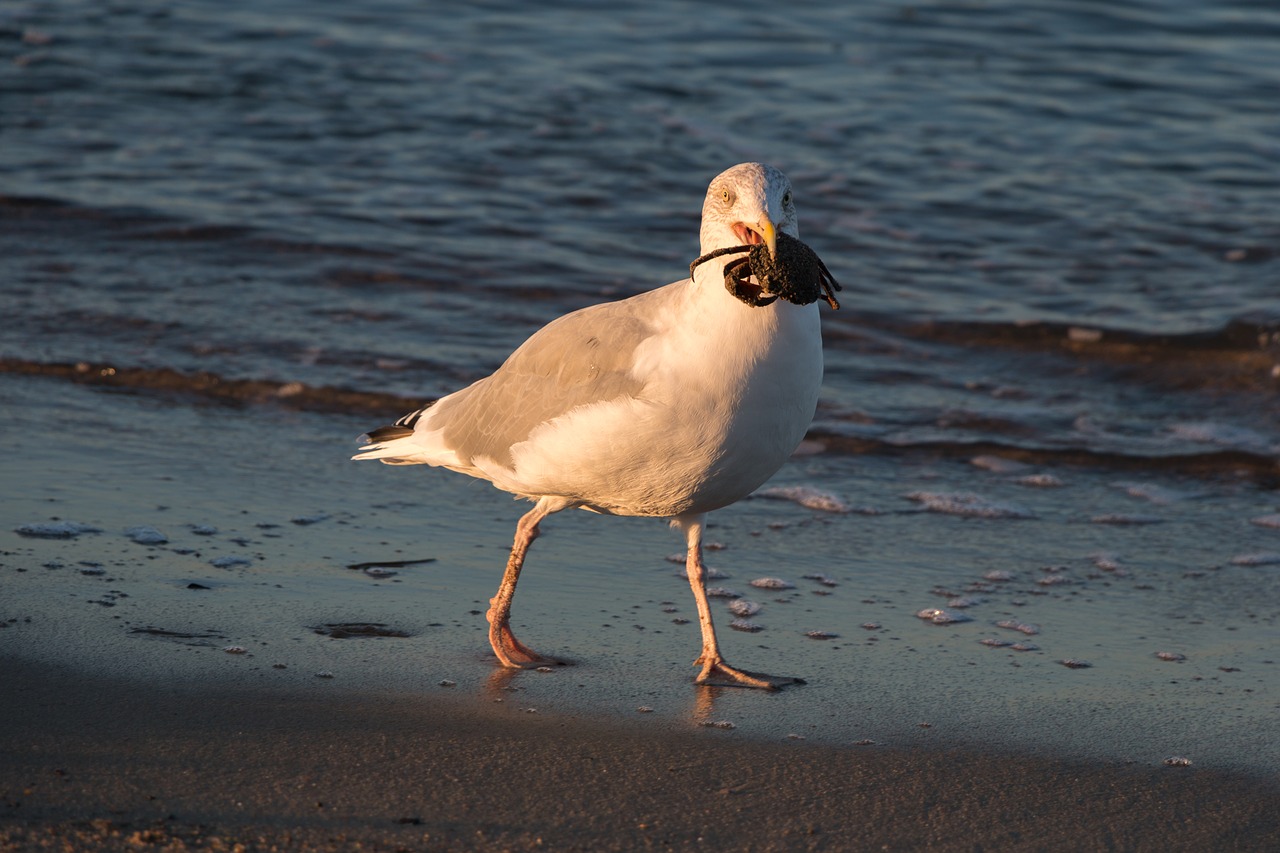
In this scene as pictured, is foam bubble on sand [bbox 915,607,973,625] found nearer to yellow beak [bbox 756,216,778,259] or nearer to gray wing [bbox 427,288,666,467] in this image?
gray wing [bbox 427,288,666,467]

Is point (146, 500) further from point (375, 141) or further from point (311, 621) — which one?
point (375, 141)

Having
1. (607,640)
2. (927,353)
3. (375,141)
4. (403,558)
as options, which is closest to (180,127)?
(375,141)

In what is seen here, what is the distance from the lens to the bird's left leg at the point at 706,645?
5129mm

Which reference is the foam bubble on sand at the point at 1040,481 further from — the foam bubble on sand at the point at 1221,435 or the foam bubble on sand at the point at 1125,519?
the foam bubble on sand at the point at 1221,435

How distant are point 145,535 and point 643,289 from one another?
→ 5.08 m

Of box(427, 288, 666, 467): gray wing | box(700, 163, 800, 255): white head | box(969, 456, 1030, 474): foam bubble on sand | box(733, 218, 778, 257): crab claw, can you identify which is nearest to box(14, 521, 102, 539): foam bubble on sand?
box(427, 288, 666, 467): gray wing

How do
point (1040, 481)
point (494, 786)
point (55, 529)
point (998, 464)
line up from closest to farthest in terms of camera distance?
point (494, 786)
point (55, 529)
point (1040, 481)
point (998, 464)

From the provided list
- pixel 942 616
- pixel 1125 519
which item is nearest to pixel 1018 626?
pixel 942 616

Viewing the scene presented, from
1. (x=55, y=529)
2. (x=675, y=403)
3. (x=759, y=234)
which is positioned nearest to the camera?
(x=759, y=234)

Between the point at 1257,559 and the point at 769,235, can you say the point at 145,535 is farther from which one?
the point at 1257,559

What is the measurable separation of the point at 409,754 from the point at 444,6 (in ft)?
48.5

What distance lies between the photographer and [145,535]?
6.02 m

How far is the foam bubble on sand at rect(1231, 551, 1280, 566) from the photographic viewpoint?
6496 mm

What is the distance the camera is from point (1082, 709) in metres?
4.93
